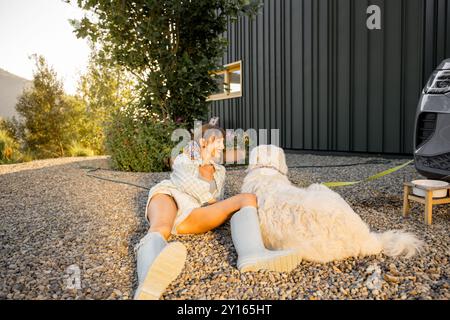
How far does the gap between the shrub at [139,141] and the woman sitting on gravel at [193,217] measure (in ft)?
9.22

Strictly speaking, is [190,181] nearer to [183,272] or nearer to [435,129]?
[183,272]

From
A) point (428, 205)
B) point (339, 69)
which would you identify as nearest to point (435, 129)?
Answer: point (428, 205)

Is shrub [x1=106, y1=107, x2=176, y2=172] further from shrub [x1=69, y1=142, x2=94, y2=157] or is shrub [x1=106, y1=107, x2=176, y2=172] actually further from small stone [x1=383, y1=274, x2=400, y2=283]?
shrub [x1=69, y1=142, x2=94, y2=157]

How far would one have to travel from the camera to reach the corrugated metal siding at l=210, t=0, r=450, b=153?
555cm

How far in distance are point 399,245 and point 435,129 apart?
131 centimetres

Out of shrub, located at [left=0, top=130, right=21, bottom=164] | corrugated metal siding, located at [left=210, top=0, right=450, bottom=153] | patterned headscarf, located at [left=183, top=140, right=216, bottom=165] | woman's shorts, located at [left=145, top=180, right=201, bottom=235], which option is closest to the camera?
woman's shorts, located at [left=145, top=180, right=201, bottom=235]

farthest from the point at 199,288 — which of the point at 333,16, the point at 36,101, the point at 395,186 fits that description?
the point at 36,101

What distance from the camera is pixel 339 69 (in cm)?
670

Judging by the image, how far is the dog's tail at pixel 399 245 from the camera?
188 cm

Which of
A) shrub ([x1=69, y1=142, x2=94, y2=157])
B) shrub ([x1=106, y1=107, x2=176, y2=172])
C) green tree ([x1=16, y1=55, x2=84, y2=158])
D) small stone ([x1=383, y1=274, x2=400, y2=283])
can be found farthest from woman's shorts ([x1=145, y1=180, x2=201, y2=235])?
green tree ([x1=16, y1=55, x2=84, y2=158])

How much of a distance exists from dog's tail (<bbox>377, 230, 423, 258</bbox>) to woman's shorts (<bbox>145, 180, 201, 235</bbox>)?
3.78ft
